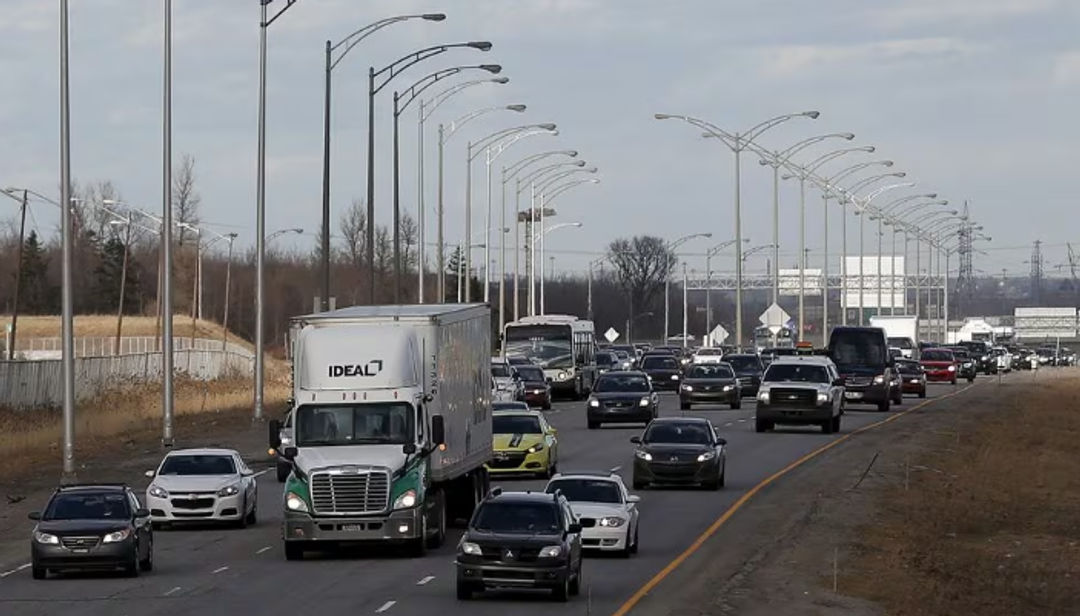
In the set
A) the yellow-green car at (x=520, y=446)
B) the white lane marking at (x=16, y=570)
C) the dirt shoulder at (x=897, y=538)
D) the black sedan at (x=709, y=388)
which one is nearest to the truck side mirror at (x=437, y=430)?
the dirt shoulder at (x=897, y=538)

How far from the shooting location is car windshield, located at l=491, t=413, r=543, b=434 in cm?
4550

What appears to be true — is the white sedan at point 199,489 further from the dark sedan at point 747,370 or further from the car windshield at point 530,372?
the dark sedan at point 747,370

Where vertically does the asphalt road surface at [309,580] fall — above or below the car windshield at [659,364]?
below

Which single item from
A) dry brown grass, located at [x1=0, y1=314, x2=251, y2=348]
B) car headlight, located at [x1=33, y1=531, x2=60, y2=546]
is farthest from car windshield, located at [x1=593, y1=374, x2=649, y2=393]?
dry brown grass, located at [x1=0, y1=314, x2=251, y2=348]

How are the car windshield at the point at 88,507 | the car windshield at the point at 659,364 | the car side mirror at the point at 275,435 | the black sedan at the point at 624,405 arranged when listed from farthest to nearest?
the car windshield at the point at 659,364 < the black sedan at the point at 624,405 < the car side mirror at the point at 275,435 < the car windshield at the point at 88,507

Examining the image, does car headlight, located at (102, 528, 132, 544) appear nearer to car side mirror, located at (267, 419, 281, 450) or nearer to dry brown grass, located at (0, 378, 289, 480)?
car side mirror, located at (267, 419, 281, 450)

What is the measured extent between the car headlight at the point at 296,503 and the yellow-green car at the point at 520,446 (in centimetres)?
1376

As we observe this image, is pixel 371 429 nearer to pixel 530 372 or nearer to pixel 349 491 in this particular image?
pixel 349 491

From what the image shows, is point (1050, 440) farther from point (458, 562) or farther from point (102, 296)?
point (102, 296)

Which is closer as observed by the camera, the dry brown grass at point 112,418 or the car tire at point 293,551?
the car tire at point 293,551

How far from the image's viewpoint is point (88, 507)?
30234 mm

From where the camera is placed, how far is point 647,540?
34562 mm

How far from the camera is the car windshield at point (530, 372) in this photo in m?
75.8

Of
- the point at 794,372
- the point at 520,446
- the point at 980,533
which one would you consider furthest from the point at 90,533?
the point at 794,372
